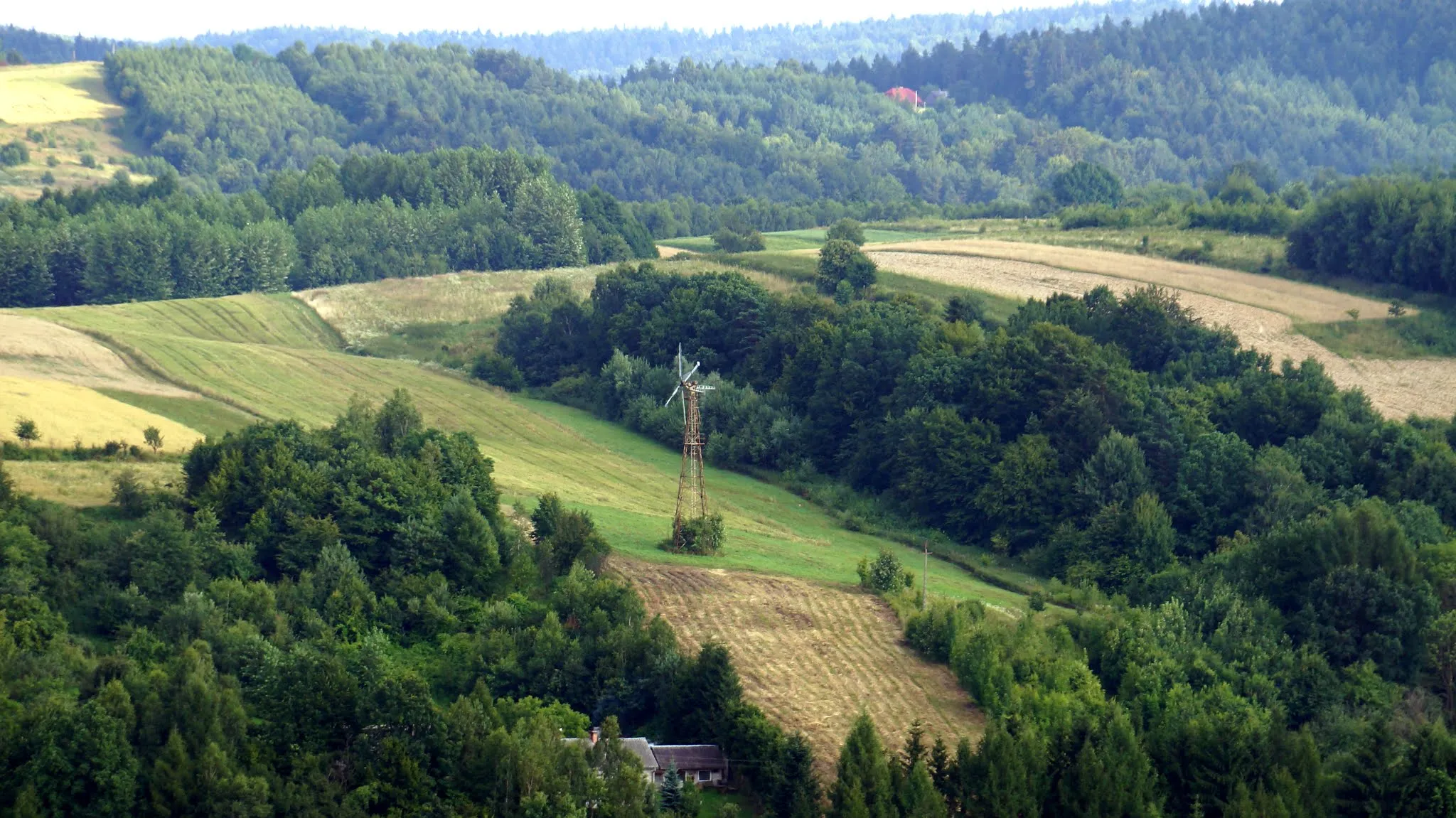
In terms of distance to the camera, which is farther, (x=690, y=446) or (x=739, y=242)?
(x=739, y=242)

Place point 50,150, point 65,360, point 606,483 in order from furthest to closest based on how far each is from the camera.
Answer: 1. point 50,150
2. point 65,360
3. point 606,483

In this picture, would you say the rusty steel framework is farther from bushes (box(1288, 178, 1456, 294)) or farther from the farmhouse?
bushes (box(1288, 178, 1456, 294))

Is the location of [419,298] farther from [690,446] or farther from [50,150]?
[50,150]

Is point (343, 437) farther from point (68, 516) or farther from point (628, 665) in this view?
point (628, 665)

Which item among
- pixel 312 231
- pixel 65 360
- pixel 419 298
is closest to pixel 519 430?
pixel 65 360

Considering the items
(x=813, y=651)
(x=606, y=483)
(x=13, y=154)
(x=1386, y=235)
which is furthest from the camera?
(x=13, y=154)

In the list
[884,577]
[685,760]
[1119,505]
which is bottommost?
[685,760]
